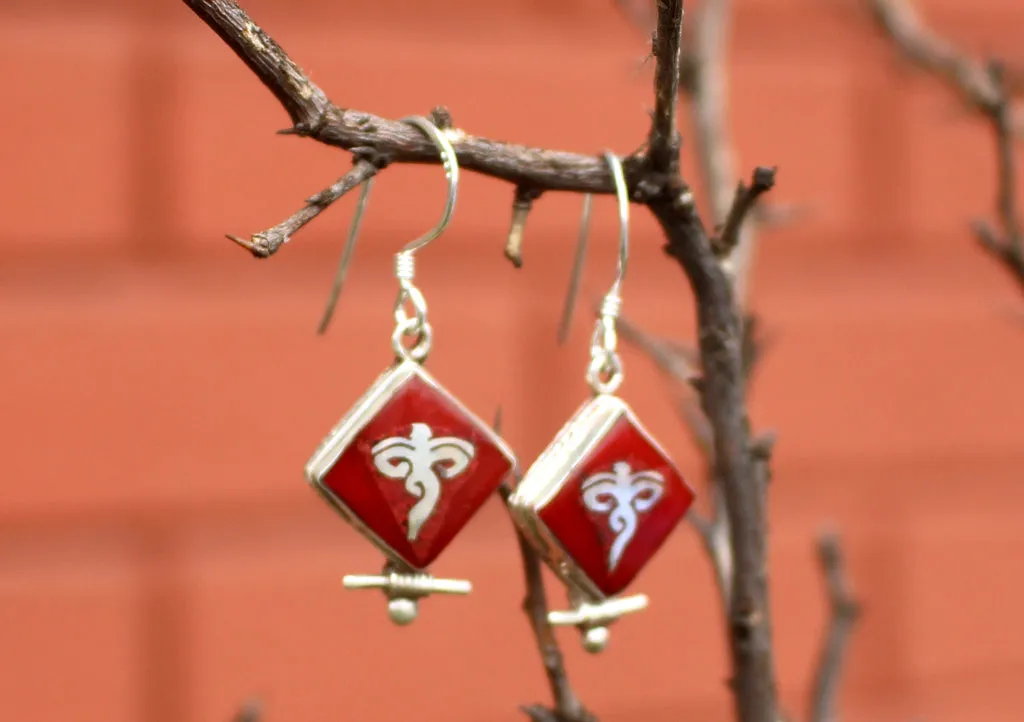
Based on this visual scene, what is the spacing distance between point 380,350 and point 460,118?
23 centimetres

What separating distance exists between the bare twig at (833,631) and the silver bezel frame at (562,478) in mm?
193

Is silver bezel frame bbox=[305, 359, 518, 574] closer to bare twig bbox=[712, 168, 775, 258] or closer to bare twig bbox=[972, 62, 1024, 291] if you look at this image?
Answer: bare twig bbox=[712, 168, 775, 258]

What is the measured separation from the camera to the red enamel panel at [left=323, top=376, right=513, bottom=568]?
1.26ft

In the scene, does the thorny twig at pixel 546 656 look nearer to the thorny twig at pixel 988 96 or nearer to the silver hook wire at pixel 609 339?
the silver hook wire at pixel 609 339

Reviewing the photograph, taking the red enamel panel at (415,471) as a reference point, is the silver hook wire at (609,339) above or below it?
above

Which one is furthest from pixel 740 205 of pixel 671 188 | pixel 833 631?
pixel 833 631

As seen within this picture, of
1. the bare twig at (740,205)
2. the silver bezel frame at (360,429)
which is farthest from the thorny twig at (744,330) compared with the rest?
the silver bezel frame at (360,429)

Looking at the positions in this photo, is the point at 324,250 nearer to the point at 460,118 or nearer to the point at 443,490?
the point at 460,118

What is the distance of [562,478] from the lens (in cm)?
39

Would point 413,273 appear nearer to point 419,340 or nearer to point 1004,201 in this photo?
point 419,340

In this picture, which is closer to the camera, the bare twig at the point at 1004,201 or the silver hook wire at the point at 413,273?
the silver hook wire at the point at 413,273

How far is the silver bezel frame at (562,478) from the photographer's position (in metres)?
0.38

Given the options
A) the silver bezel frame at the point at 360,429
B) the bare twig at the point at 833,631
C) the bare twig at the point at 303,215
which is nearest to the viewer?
the bare twig at the point at 303,215

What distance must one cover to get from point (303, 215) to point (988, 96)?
37cm
